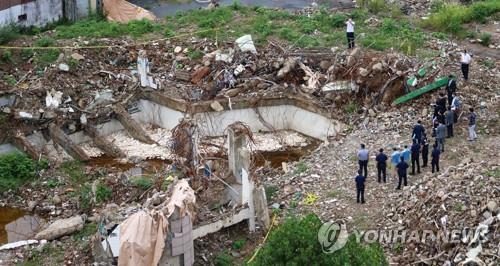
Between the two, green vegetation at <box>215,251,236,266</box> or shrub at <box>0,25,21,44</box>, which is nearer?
green vegetation at <box>215,251,236,266</box>

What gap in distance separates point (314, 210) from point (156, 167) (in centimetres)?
546

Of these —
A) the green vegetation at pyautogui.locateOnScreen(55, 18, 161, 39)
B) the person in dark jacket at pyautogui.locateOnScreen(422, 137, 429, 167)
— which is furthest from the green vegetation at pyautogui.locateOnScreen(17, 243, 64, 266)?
the green vegetation at pyautogui.locateOnScreen(55, 18, 161, 39)

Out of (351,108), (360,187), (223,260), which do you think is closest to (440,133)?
(360,187)

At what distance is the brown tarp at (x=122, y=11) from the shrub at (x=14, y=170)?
9447mm

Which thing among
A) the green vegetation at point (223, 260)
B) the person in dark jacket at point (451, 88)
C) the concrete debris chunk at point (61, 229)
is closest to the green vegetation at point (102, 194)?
the concrete debris chunk at point (61, 229)

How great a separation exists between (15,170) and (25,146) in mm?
1321

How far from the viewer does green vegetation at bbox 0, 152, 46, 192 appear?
65.7 feet

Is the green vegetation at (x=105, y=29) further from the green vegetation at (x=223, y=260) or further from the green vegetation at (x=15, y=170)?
the green vegetation at (x=223, y=260)

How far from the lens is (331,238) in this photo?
499 inches

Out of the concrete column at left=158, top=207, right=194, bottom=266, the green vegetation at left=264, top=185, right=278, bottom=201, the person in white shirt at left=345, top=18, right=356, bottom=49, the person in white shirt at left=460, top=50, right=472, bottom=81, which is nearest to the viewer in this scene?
the concrete column at left=158, top=207, right=194, bottom=266

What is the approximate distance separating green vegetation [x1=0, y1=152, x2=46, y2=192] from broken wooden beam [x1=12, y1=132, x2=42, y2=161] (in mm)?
422

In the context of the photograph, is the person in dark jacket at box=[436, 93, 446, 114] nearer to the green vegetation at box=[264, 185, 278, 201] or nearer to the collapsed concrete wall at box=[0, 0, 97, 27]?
the green vegetation at box=[264, 185, 278, 201]

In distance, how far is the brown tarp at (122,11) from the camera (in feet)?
95.6

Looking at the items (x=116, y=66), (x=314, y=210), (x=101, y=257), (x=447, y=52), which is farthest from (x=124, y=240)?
(x=447, y=52)
